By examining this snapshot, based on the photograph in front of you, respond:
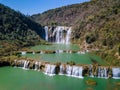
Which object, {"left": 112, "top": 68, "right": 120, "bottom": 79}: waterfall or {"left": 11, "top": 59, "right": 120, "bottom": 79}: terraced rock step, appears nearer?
{"left": 112, "top": 68, "right": 120, "bottom": 79}: waterfall

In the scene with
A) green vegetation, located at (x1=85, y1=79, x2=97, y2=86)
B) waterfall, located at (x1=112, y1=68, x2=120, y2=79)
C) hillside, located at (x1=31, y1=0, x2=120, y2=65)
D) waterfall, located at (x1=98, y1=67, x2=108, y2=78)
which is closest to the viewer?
green vegetation, located at (x1=85, y1=79, x2=97, y2=86)

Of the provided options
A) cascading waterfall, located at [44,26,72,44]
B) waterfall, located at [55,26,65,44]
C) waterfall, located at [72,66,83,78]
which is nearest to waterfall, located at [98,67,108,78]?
waterfall, located at [72,66,83,78]

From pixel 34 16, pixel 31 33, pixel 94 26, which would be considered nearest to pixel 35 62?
pixel 94 26

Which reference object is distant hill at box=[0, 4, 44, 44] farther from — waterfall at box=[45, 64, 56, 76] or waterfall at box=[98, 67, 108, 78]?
waterfall at box=[98, 67, 108, 78]

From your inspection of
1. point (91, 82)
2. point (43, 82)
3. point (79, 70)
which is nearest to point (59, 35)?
point (79, 70)

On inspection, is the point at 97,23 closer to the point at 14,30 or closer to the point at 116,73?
the point at 14,30

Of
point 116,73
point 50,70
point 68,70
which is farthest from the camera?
point 50,70

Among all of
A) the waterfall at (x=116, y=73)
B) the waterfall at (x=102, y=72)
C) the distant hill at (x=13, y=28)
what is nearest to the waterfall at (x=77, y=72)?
the waterfall at (x=102, y=72)

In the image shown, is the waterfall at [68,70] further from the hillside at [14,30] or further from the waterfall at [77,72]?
the hillside at [14,30]
